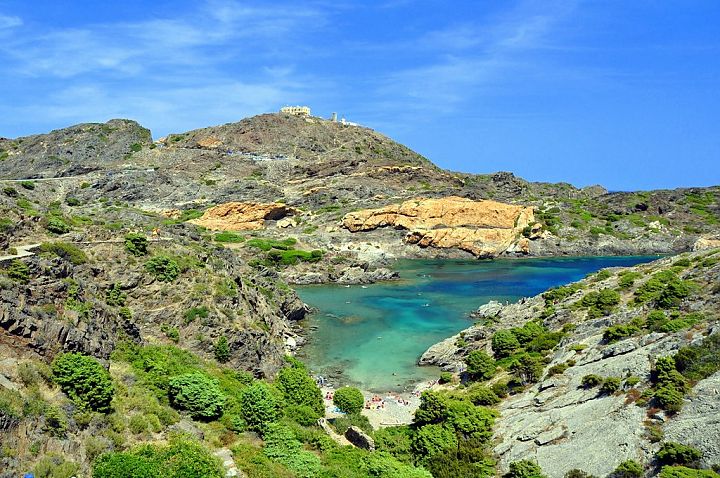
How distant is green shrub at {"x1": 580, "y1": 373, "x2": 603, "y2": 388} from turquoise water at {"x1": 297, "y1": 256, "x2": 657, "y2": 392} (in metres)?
20.4

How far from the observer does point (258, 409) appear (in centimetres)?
3262

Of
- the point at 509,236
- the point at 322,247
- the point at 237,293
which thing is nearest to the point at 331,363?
the point at 237,293

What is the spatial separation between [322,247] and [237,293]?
87194 millimetres

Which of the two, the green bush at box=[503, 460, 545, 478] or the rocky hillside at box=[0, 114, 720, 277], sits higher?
the rocky hillside at box=[0, 114, 720, 277]

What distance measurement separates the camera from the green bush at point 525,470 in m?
30.3

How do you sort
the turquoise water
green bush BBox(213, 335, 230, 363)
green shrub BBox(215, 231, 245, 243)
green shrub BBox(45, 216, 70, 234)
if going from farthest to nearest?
1. green shrub BBox(215, 231, 245, 243)
2. the turquoise water
3. green shrub BBox(45, 216, 70, 234)
4. green bush BBox(213, 335, 230, 363)

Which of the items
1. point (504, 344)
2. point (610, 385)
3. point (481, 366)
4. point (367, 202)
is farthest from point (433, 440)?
point (367, 202)

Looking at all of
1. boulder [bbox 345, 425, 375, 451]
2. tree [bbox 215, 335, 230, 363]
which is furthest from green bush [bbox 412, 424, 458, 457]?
tree [bbox 215, 335, 230, 363]

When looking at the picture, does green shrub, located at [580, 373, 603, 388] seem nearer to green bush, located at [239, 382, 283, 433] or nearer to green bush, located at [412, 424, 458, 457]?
green bush, located at [412, 424, 458, 457]

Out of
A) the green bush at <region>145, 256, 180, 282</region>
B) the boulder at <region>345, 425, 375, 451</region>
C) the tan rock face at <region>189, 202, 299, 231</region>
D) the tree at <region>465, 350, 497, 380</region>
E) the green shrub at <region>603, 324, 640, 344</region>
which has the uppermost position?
the tan rock face at <region>189, 202, 299, 231</region>

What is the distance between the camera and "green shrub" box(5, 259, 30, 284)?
33.8 metres

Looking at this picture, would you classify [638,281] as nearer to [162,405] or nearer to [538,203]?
[162,405]

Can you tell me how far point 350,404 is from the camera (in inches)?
1725


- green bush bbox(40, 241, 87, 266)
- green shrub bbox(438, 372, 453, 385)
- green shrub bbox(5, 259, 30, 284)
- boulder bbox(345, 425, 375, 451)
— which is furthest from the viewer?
green shrub bbox(438, 372, 453, 385)
